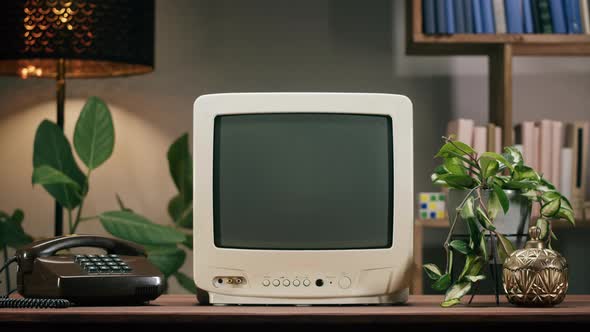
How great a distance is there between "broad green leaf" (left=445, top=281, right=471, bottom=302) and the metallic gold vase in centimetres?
6

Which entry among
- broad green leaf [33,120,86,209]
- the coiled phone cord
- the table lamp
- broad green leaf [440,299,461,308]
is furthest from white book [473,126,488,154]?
the coiled phone cord

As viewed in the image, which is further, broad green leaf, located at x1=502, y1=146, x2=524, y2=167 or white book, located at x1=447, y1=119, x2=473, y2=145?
white book, located at x1=447, y1=119, x2=473, y2=145

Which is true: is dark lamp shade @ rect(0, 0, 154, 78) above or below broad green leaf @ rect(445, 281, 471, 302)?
above

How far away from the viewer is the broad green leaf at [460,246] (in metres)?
1.50

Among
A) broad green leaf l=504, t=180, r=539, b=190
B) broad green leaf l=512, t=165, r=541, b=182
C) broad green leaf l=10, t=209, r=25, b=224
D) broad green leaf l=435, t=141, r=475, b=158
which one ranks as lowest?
broad green leaf l=10, t=209, r=25, b=224

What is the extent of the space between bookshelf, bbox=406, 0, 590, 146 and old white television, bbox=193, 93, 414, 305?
1420mm

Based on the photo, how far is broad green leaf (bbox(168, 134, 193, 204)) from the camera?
3.03 metres

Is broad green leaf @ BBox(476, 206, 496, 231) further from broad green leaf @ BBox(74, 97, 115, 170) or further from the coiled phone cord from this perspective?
broad green leaf @ BBox(74, 97, 115, 170)

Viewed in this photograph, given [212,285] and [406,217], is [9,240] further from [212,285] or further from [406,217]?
[406,217]

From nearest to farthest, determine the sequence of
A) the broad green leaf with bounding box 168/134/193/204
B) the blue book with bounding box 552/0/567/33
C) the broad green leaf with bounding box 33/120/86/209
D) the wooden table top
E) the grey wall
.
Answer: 1. the wooden table top
2. the broad green leaf with bounding box 33/120/86/209
3. the blue book with bounding box 552/0/567/33
4. the broad green leaf with bounding box 168/134/193/204
5. the grey wall

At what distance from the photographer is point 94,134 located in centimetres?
286

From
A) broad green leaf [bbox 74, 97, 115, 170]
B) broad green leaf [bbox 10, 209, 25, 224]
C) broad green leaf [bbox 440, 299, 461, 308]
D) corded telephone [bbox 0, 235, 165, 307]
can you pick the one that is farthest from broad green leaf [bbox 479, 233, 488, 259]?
broad green leaf [bbox 10, 209, 25, 224]

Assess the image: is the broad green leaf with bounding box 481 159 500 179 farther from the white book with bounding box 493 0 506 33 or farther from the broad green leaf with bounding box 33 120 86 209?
the broad green leaf with bounding box 33 120 86 209

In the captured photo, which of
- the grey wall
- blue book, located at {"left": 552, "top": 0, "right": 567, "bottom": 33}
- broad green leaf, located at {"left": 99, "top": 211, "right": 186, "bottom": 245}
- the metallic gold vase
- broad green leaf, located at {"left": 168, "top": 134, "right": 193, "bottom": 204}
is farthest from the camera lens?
the grey wall
